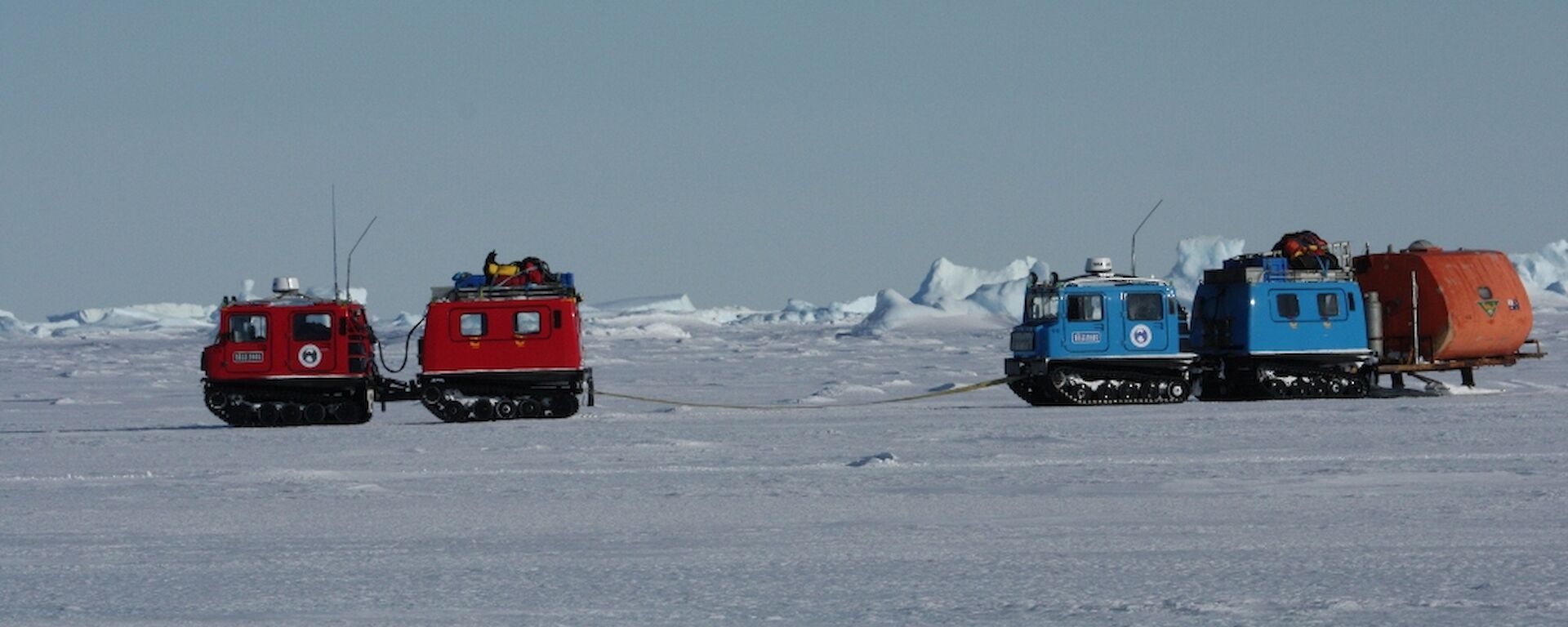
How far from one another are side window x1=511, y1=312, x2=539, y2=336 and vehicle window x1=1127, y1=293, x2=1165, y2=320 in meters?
9.05

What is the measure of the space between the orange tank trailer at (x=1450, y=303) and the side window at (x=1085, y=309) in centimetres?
493

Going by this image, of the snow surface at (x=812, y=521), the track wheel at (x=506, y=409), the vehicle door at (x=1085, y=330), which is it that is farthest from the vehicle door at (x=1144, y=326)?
the track wheel at (x=506, y=409)

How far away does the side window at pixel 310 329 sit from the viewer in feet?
80.6

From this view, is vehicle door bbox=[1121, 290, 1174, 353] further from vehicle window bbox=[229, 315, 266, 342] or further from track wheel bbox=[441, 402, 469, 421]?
vehicle window bbox=[229, 315, 266, 342]

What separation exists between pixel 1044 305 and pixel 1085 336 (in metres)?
0.94

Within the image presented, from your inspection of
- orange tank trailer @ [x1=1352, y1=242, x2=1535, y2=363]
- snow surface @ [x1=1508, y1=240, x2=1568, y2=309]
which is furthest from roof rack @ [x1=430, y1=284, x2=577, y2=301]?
snow surface @ [x1=1508, y1=240, x2=1568, y2=309]

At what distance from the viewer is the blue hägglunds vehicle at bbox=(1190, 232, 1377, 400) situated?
87.1 feet

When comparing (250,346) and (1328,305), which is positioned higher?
(1328,305)

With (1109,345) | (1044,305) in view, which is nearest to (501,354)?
(1044,305)

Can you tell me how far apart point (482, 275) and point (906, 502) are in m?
13.7

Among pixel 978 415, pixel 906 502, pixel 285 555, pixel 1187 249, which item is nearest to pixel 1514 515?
pixel 906 502

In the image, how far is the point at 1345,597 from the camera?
28.4 ft

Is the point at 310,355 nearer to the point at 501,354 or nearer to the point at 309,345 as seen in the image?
the point at 309,345

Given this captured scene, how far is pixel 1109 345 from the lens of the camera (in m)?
26.2
